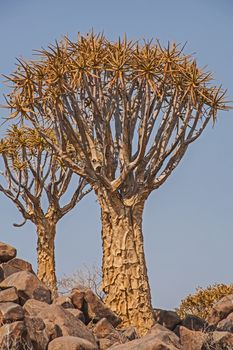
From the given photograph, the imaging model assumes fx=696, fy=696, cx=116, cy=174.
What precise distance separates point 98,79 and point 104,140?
3.55ft

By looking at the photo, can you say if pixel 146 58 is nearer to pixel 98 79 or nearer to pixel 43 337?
pixel 98 79

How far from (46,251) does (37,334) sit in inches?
358

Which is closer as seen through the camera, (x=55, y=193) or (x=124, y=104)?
(x=124, y=104)

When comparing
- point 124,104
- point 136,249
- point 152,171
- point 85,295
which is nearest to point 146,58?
point 124,104

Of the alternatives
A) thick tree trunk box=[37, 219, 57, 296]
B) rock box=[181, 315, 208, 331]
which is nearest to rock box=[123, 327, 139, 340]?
rock box=[181, 315, 208, 331]

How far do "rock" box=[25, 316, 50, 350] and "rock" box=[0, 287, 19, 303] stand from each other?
1.02m

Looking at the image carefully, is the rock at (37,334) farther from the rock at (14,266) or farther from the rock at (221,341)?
the rock at (14,266)

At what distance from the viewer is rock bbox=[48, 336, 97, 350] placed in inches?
323

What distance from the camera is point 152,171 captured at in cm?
1220

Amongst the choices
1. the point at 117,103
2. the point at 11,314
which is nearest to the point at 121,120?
the point at 117,103

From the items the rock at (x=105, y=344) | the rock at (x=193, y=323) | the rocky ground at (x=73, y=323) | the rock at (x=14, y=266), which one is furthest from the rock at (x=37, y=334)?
the rock at (x=193, y=323)

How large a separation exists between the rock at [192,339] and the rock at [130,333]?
802mm

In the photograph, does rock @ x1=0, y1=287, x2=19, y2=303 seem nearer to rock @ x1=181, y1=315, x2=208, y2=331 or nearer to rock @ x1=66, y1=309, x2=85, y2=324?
rock @ x1=66, y1=309, x2=85, y2=324

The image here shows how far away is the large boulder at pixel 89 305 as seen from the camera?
1080cm
